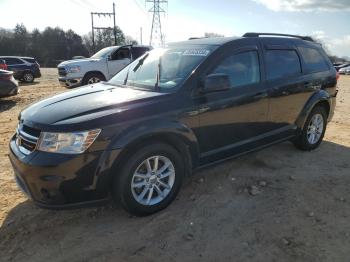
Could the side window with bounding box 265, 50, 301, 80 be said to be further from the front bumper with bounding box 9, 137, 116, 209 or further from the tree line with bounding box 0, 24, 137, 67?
the tree line with bounding box 0, 24, 137, 67

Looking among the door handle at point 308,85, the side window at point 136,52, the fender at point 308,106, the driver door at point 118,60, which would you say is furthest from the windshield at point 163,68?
the side window at point 136,52

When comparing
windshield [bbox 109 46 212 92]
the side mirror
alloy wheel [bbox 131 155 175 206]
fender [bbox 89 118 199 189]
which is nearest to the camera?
fender [bbox 89 118 199 189]

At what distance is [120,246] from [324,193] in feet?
8.40

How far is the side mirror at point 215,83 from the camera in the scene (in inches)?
152

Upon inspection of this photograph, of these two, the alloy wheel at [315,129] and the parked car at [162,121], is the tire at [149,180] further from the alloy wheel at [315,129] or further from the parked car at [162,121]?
the alloy wheel at [315,129]

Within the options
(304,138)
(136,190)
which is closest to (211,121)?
(136,190)

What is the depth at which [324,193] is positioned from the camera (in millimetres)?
4324

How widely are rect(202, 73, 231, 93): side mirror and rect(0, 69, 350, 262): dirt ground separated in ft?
4.19

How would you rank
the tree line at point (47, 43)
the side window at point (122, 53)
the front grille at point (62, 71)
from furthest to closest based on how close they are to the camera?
the tree line at point (47, 43) < the side window at point (122, 53) < the front grille at point (62, 71)

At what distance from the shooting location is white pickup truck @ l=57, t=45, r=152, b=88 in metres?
12.7

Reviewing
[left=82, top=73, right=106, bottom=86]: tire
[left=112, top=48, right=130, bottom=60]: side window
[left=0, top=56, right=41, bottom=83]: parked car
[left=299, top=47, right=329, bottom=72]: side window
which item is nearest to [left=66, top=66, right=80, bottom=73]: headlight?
[left=82, top=73, right=106, bottom=86]: tire

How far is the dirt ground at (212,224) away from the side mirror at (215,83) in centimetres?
128

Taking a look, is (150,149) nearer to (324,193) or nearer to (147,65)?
(147,65)

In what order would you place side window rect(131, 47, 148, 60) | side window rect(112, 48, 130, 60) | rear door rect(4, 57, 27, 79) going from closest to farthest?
side window rect(112, 48, 130, 60)
side window rect(131, 47, 148, 60)
rear door rect(4, 57, 27, 79)
